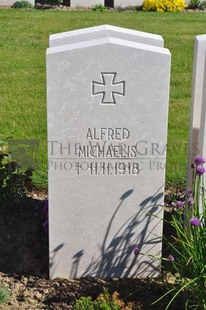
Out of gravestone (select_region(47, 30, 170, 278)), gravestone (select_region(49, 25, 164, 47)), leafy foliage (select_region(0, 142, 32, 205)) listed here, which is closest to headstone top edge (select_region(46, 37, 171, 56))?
gravestone (select_region(47, 30, 170, 278))

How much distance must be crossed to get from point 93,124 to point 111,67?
382 mm

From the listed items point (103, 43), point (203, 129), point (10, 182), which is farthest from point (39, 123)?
point (103, 43)

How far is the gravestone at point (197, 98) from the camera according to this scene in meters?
3.92

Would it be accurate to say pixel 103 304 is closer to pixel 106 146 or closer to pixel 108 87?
pixel 106 146

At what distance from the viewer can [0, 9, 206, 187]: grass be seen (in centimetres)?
659

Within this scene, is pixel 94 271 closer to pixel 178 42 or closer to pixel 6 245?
pixel 6 245

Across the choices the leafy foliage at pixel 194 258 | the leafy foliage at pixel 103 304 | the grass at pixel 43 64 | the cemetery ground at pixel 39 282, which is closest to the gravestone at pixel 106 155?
the cemetery ground at pixel 39 282

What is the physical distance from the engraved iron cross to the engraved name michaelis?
0.73ft

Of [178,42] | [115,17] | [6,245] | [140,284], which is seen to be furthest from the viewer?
[115,17]

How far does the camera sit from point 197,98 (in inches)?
161

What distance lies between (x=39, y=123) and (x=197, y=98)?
3223 mm

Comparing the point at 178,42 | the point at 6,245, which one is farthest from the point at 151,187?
the point at 178,42

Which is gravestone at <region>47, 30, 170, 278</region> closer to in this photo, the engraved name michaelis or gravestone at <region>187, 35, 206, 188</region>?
the engraved name michaelis

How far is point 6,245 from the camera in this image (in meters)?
4.52
